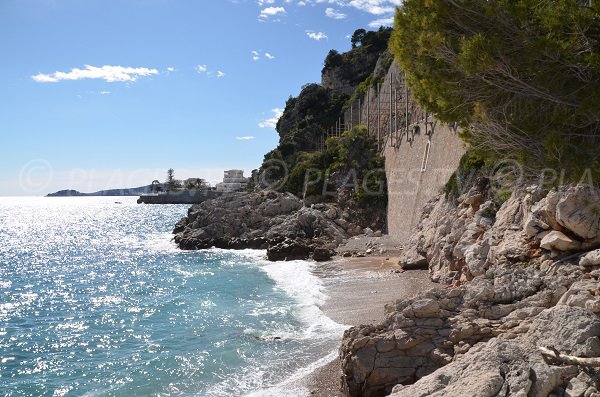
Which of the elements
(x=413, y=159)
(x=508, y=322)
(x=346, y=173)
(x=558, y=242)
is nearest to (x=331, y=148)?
(x=346, y=173)

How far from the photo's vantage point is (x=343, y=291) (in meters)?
18.0

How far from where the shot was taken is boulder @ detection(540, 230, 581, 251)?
1035 cm

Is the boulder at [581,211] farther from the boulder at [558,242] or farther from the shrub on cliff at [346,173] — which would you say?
the shrub on cliff at [346,173]

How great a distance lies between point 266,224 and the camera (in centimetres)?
3941

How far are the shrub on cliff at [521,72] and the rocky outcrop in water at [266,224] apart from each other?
884 inches

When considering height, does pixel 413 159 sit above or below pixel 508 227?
above

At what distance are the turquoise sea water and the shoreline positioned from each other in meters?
0.42

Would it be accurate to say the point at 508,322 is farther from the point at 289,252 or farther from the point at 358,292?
the point at 289,252

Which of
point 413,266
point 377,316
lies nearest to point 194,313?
point 377,316

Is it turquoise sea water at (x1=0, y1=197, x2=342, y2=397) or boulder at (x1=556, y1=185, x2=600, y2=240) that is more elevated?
boulder at (x1=556, y1=185, x2=600, y2=240)

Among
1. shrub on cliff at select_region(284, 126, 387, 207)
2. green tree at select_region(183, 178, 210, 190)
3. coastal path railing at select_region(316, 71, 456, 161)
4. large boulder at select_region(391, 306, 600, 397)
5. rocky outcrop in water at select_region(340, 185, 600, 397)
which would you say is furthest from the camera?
green tree at select_region(183, 178, 210, 190)

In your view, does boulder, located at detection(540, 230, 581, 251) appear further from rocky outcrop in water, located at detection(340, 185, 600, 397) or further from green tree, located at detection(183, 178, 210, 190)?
green tree, located at detection(183, 178, 210, 190)

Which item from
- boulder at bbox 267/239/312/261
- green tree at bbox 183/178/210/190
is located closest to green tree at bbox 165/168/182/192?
green tree at bbox 183/178/210/190

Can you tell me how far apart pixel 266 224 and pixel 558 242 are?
30.0m
